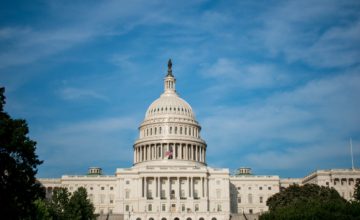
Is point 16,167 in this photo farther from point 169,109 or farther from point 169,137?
point 169,109

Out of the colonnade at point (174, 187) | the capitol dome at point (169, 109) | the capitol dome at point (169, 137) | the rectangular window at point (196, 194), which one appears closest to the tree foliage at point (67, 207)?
the colonnade at point (174, 187)

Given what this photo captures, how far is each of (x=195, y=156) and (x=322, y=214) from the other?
A: 10227cm

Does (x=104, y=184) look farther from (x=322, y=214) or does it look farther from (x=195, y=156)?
(x=322, y=214)

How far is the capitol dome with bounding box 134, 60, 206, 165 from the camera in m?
189

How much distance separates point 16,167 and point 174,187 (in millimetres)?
111695

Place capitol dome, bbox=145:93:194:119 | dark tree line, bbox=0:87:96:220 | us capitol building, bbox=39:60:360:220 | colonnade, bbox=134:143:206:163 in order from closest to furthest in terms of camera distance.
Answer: dark tree line, bbox=0:87:96:220 < us capitol building, bbox=39:60:360:220 < colonnade, bbox=134:143:206:163 < capitol dome, bbox=145:93:194:119

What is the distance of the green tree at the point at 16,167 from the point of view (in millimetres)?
62806

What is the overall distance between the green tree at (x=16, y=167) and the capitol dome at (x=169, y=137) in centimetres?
11859

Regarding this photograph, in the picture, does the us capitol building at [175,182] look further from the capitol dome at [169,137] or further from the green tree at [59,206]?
the green tree at [59,206]

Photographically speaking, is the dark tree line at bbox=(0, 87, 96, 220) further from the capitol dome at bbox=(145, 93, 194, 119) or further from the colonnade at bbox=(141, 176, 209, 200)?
the capitol dome at bbox=(145, 93, 194, 119)

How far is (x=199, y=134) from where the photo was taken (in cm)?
19938

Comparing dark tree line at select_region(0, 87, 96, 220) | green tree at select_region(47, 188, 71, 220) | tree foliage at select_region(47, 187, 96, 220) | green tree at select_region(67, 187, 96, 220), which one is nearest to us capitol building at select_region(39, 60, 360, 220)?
green tree at select_region(67, 187, 96, 220)

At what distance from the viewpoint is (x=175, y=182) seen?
174 m

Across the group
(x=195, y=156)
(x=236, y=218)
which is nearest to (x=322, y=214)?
(x=236, y=218)
